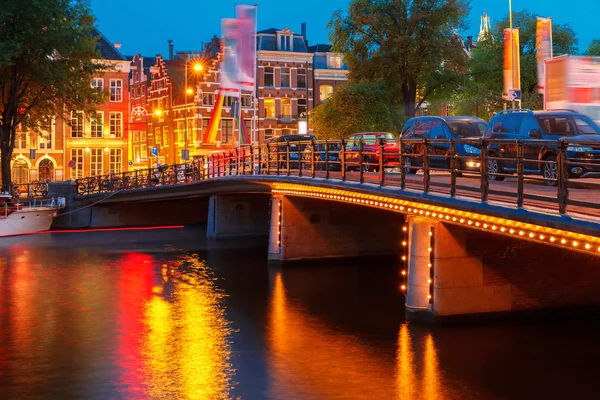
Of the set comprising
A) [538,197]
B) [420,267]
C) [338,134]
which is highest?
[338,134]

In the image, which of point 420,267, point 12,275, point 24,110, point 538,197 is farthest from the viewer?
point 24,110

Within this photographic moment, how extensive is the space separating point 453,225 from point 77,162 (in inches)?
2281

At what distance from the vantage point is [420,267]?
64.1 ft

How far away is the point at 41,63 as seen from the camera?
43.9m

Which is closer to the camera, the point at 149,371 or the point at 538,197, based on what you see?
the point at 538,197

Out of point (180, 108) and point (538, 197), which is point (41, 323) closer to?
point (538, 197)

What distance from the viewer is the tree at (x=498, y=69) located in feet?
172

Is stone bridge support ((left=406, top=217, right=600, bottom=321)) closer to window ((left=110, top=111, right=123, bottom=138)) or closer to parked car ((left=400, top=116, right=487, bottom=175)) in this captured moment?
parked car ((left=400, top=116, right=487, bottom=175))

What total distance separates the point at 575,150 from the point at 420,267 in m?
4.50

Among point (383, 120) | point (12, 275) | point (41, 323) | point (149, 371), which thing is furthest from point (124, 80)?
point (149, 371)

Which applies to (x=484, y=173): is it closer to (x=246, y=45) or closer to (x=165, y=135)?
(x=246, y=45)

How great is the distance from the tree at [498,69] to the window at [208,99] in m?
24.7

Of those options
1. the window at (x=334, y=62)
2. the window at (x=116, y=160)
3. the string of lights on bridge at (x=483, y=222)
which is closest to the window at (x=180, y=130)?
the window at (x=116, y=160)

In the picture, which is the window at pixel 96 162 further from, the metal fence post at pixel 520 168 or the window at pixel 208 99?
the metal fence post at pixel 520 168
